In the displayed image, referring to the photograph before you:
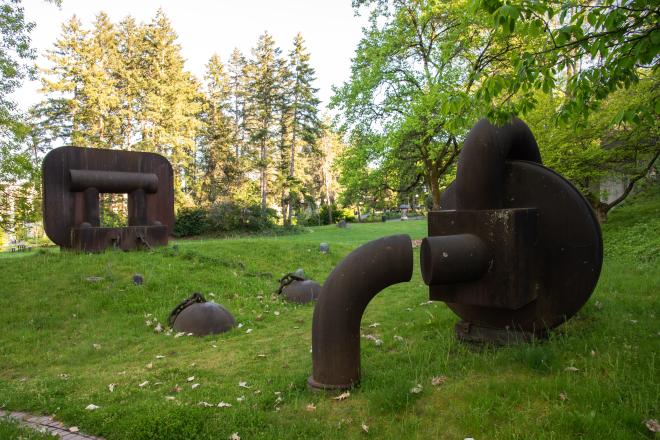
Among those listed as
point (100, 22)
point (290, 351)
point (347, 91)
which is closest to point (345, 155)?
point (347, 91)

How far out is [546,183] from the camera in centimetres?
504

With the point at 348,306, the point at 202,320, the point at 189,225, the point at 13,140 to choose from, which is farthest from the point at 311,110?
the point at 348,306

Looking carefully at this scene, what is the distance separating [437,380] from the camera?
13.9 feet

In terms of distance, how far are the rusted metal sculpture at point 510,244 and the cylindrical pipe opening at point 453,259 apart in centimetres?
1

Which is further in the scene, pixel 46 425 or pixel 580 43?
pixel 46 425

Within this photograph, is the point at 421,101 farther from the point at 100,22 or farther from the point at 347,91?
the point at 100,22

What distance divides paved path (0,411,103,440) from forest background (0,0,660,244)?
181 inches

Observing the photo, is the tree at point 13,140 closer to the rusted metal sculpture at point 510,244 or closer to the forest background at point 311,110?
the forest background at point 311,110

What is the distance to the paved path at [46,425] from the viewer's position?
160 inches

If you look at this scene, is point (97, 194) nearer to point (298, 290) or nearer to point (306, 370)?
point (298, 290)

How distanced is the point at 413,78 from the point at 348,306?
20072 millimetres

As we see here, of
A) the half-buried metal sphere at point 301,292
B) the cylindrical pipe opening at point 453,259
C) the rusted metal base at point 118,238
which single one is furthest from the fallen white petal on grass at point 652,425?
the rusted metal base at point 118,238

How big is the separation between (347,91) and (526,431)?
21.8m

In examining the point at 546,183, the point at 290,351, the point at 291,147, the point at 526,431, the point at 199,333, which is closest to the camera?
the point at 526,431
